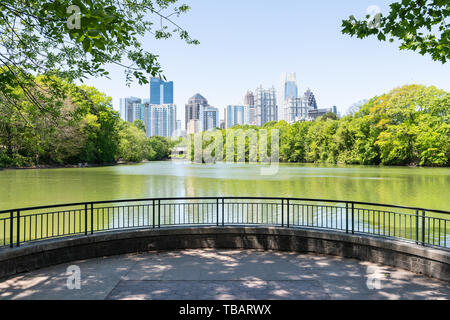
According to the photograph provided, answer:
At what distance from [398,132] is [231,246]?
65.4 m

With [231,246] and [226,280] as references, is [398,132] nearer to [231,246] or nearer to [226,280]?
[231,246]

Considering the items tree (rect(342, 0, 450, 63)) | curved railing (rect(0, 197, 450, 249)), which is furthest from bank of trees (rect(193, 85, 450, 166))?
tree (rect(342, 0, 450, 63))

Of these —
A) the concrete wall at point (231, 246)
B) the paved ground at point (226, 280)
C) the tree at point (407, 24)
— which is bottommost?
the paved ground at point (226, 280)

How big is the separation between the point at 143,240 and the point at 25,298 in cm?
314

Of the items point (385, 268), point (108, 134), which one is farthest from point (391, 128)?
point (385, 268)

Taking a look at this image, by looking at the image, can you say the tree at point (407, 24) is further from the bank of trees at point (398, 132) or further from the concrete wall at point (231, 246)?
the bank of trees at point (398, 132)

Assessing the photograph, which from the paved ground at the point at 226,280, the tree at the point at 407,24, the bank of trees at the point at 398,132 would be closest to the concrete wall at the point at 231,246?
the paved ground at the point at 226,280

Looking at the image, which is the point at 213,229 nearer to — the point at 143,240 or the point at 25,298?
the point at 143,240

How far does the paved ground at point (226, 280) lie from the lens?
19.4 ft

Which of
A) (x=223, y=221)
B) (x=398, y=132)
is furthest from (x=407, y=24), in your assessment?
(x=398, y=132)

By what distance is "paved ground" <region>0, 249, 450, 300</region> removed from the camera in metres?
5.91

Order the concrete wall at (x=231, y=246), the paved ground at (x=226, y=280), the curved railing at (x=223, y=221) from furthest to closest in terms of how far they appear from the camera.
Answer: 1. the curved railing at (x=223, y=221)
2. the concrete wall at (x=231, y=246)
3. the paved ground at (x=226, y=280)

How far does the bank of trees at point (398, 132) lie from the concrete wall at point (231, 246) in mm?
57341

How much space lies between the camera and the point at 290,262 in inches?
305
